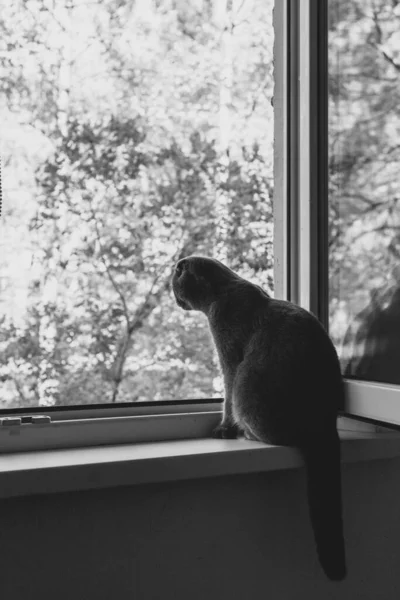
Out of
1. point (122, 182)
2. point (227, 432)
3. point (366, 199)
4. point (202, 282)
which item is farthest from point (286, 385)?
point (122, 182)

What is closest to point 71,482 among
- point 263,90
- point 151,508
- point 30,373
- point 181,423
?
point 151,508

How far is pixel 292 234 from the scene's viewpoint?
50.4 inches

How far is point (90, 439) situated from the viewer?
1.05 meters

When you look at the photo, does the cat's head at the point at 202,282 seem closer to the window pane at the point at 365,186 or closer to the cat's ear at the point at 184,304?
the cat's ear at the point at 184,304

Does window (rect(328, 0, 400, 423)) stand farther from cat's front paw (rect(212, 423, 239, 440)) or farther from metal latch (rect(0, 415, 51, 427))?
metal latch (rect(0, 415, 51, 427))

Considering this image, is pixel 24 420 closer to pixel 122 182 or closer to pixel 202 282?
pixel 202 282

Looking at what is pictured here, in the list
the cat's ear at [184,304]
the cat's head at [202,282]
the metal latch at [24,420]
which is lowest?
the metal latch at [24,420]

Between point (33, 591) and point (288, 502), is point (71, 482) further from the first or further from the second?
point (288, 502)

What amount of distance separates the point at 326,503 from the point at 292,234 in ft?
1.82

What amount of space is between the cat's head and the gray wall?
33cm

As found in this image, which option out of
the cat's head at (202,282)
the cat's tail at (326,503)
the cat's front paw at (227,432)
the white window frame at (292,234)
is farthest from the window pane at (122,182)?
the cat's tail at (326,503)

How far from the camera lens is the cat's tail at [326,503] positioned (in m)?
0.93

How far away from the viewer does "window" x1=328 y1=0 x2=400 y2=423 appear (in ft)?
3.52

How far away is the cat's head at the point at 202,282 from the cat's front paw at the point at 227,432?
0.22 metres
